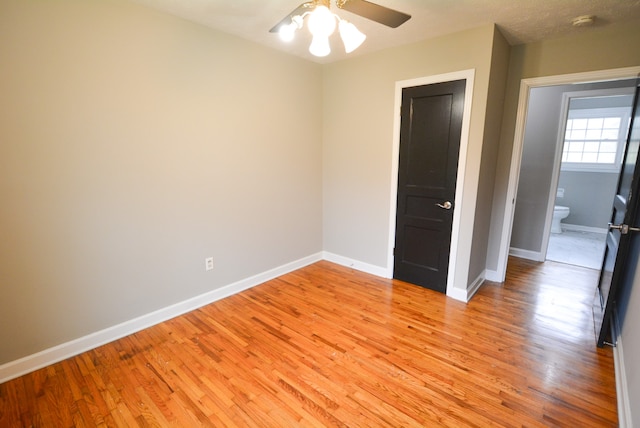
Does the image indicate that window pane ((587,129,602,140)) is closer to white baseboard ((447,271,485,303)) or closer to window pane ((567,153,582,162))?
window pane ((567,153,582,162))

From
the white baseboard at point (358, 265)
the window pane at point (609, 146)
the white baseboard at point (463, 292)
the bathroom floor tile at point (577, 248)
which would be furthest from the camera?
the window pane at point (609, 146)

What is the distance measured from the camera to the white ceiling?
204 cm

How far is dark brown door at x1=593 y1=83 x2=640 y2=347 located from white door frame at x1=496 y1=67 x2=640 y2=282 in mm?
241

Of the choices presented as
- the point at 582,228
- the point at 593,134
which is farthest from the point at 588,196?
the point at 593,134

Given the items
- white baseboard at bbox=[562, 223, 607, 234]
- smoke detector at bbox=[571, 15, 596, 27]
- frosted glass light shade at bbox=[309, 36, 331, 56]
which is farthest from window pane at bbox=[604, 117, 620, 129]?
frosted glass light shade at bbox=[309, 36, 331, 56]

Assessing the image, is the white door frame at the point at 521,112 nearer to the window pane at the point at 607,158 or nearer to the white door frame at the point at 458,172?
the white door frame at the point at 458,172

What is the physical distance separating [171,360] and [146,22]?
2.43 m

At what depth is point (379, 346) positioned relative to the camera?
221 cm

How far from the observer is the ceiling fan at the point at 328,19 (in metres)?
1.42

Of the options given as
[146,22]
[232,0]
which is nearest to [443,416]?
[232,0]

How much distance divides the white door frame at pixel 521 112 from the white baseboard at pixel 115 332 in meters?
2.64

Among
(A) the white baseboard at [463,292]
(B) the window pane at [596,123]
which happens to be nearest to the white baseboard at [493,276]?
(A) the white baseboard at [463,292]

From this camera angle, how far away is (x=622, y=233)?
79.0 inches

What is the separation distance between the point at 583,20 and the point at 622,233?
1632 mm
